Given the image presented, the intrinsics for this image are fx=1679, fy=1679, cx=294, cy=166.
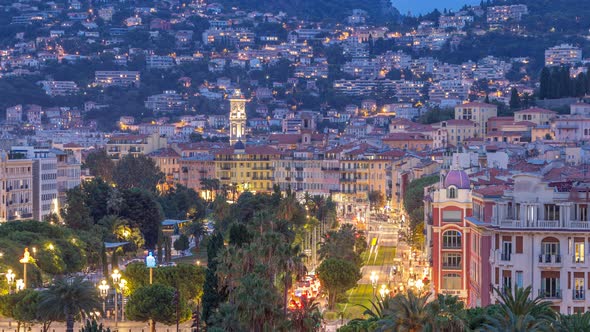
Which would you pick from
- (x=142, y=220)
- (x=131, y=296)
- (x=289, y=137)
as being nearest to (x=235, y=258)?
(x=131, y=296)

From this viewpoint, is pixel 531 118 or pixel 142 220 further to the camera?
pixel 531 118

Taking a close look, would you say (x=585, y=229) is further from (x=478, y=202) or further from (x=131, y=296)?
(x=131, y=296)

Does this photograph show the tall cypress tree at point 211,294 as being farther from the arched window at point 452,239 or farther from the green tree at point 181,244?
the green tree at point 181,244

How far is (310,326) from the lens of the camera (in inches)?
1860

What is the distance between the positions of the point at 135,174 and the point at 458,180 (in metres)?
89.1

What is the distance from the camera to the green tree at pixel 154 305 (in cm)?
5891

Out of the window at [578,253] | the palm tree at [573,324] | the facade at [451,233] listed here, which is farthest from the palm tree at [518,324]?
the facade at [451,233]

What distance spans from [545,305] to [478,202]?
17.6 metres

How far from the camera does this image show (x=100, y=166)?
15238 centimetres

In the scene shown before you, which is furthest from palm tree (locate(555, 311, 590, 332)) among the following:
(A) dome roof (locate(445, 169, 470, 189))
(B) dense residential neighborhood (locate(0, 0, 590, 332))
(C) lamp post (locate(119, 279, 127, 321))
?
(C) lamp post (locate(119, 279, 127, 321))

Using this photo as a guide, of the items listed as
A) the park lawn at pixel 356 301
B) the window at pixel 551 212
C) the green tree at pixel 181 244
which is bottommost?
the green tree at pixel 181 244

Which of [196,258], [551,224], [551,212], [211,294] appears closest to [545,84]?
[196,258]

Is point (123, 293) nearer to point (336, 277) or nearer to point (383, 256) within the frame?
point (336, 277)

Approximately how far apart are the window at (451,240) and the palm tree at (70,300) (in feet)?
50.2
